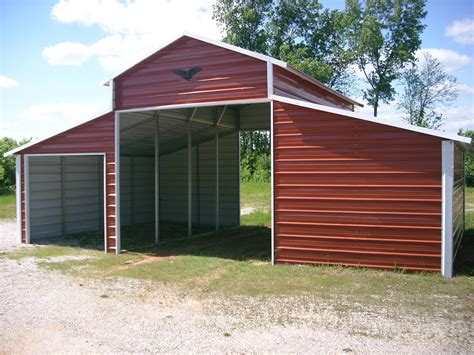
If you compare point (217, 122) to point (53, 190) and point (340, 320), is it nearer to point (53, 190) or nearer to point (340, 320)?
point (53, 190)

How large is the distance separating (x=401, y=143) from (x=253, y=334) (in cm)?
469

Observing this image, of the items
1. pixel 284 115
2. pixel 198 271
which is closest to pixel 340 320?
pixel 198 271

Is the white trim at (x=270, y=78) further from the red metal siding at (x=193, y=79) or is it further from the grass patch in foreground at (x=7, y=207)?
the grass patch in foreground at (x=7, y=207)

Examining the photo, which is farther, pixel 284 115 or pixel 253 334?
pixel 284 115

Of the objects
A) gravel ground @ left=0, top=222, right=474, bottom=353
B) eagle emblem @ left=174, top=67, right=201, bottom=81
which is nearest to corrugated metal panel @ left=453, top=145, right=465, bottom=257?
gravel ground @ left=0, top=222, right=474, bottom=353

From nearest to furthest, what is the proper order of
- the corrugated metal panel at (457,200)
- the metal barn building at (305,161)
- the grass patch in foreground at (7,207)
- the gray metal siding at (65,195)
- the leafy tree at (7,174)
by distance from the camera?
the metal barn building at (305,161) < the corrugated metal panel at (457,200) < the gray metal siding at (65,195) < the grass patch in foreground at (7,207) < the leafy tree at (7,174)

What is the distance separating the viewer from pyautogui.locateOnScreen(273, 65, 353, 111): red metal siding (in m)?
9.60

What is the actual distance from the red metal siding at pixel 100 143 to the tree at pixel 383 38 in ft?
83.9

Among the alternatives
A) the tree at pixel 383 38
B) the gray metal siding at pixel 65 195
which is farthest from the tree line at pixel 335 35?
the gray metal siding at pixel 65 195

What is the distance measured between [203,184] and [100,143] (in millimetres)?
6314

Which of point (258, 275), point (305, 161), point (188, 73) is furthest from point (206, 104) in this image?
point (258, 275)

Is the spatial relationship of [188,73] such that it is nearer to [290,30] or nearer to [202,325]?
[202,325]

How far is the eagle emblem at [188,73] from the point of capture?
398 inches

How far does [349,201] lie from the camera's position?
8.82m
